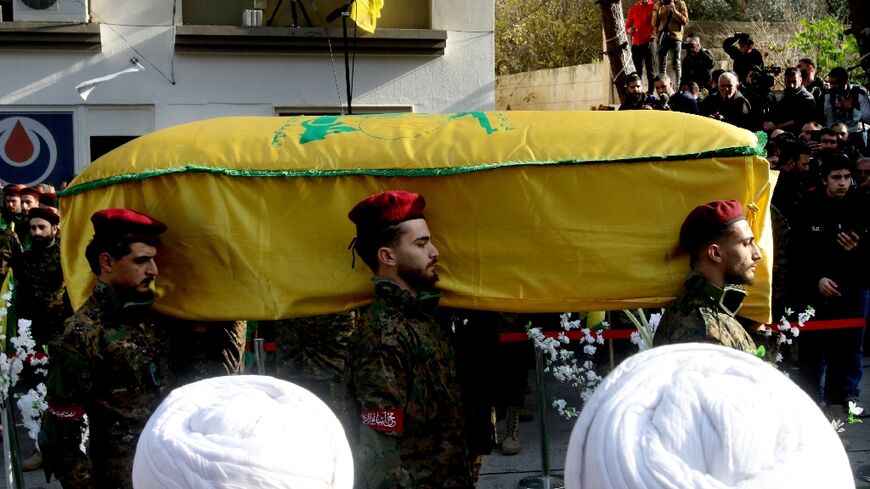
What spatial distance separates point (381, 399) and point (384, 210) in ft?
2.18

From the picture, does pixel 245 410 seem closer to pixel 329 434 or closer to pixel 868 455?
pixel 329 434

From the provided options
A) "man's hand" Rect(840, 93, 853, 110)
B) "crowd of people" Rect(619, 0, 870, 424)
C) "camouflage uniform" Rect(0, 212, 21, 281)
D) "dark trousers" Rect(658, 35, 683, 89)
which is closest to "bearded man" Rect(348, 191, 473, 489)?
"crowd of people" Rect(619, 0, 870, 424)

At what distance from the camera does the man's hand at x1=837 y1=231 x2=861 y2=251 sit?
700cm

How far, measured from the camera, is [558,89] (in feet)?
59.3

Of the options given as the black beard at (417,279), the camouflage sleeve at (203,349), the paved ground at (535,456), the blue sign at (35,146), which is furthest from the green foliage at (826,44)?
the black beard at (417,279)

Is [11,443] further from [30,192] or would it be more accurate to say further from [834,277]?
[834,277]

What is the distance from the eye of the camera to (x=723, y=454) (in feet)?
5.03

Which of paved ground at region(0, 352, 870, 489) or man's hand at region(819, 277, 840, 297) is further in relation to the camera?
man's hand at region(819, 277, 840, 297)

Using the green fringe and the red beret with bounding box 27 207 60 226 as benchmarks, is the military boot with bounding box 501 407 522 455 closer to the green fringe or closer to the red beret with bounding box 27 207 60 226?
the green fringe

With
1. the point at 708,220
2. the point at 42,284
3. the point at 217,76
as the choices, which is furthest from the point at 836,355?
the point at 217,76

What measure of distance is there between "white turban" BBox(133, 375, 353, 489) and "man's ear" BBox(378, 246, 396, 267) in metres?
1.95

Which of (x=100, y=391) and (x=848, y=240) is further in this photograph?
(x=848, y=240)

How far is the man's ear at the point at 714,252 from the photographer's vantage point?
155 inches

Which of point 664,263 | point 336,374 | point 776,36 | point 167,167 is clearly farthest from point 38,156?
point 776,36
